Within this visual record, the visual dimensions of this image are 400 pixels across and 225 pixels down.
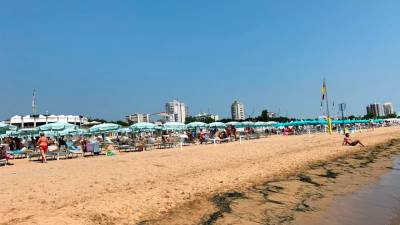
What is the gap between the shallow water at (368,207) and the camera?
7848 millimetres

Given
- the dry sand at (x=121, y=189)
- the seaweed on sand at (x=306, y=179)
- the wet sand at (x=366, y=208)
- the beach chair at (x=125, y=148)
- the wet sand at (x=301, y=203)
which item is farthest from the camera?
the beach chair at (x=125, y=148)

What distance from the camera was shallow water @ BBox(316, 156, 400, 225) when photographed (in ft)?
25.7

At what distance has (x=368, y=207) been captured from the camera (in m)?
9.09

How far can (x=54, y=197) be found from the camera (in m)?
8.16

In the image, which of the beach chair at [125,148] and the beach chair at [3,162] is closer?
the beach chair at [3,162]

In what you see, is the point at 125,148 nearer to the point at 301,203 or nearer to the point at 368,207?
the point at 301,203

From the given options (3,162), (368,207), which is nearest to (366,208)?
(368,207)

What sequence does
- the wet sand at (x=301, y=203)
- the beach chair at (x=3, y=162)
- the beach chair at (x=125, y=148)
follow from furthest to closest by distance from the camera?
1. the beach chair at (x=125, y=148)
2. the beach chair at (x=3, y=162)
3. the wet sand at (x=301, y=203)

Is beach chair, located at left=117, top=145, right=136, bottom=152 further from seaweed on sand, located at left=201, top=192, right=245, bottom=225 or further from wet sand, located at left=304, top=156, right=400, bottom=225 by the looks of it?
wet sand, located at left=304, top=156, right=400, bottom=225

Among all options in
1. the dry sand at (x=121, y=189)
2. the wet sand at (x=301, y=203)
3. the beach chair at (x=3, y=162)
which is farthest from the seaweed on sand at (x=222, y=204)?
the beach chair at (x=3, y=162)

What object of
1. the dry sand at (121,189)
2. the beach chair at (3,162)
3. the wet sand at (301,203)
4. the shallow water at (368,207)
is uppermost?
the beach chair at (3,162)

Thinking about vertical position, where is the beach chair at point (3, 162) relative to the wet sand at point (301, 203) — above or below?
above

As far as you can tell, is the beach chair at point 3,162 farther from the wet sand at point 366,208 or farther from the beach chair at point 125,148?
the wet sand at point 366,208

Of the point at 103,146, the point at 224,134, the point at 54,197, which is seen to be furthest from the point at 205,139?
the point at 54,197
